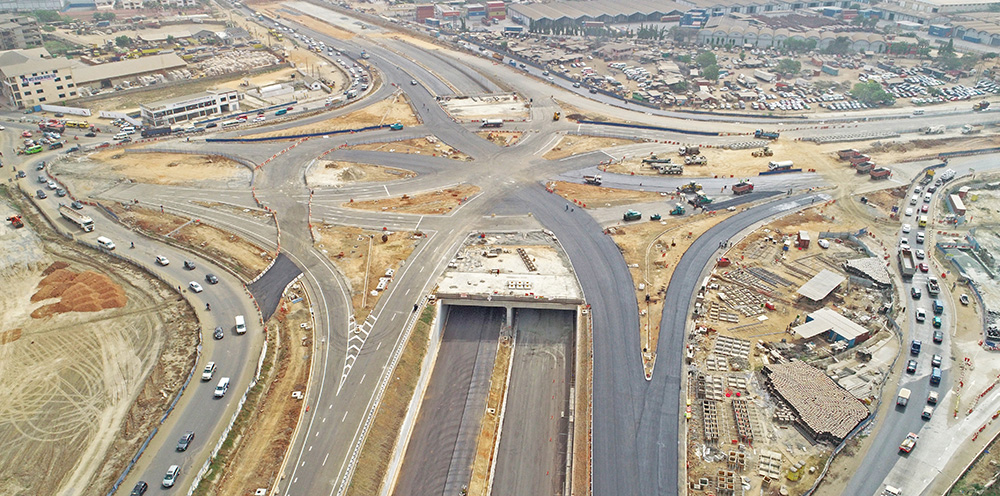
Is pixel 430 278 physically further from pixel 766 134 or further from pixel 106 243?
pixel 766 134

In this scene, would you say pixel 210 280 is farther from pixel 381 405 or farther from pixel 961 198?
pixel 961 198

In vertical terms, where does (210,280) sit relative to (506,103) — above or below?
below

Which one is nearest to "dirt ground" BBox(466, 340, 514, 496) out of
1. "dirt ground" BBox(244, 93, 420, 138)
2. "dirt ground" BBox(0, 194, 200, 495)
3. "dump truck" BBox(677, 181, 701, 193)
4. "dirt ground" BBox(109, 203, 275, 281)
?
"dirt ground" BBox(0, 194, 200, 495)

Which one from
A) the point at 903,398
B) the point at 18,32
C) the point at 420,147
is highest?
the point at 18,32

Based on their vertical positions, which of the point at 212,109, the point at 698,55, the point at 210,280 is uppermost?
the point at 698,55

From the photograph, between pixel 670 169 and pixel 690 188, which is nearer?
pixel 690 188

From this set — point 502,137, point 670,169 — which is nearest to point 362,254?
point 502,137

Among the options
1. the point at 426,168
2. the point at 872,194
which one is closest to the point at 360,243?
the point at 426,168
